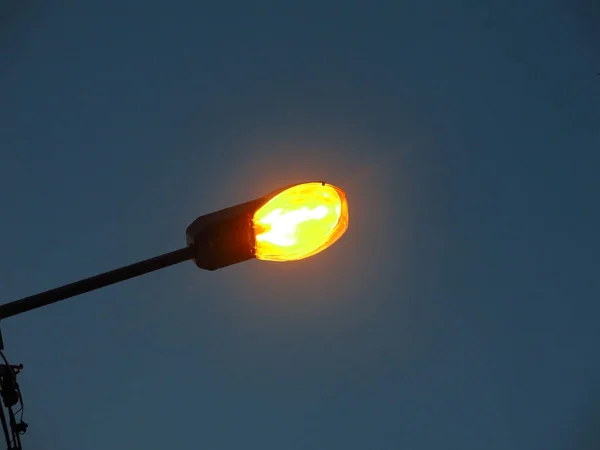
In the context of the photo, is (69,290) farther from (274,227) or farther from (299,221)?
(299,221)

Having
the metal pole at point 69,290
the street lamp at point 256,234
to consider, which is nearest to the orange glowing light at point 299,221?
the street lamp at point 256,234

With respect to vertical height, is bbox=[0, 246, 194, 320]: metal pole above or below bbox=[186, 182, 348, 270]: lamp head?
below

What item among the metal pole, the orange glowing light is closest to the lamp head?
the orange glowing light

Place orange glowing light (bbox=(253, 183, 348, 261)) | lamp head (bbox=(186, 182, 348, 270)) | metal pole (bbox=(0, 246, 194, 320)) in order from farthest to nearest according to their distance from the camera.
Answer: orange glowing light (bbox=(253, 183, 348, 261)) < lamp head (bbox=(186, 182, 348, 270)) < metal pole (bbox=(0, 246, 194, 320))

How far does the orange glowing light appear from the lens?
2.65m

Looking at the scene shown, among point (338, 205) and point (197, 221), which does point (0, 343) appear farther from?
point (338, 205)

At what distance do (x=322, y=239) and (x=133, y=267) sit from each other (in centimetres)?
104

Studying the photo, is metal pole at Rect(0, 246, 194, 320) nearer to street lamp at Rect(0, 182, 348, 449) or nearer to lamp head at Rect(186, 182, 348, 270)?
street lamp at Rect(0, 182, 348, 449)

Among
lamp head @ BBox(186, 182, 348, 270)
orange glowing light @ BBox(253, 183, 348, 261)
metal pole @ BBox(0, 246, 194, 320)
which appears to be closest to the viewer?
metal pole @ BBox(0, 246, 194, 320)

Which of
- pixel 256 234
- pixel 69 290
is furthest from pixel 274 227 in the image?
pixel 69 290

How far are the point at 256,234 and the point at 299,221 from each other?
0.28 meters

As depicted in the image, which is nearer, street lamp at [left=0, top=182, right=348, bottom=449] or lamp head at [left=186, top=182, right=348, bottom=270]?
street lamp at [left=0, top=182, right=348, bottom=449]

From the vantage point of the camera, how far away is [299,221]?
2.79 metres

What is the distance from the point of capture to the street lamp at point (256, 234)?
2.18 m
